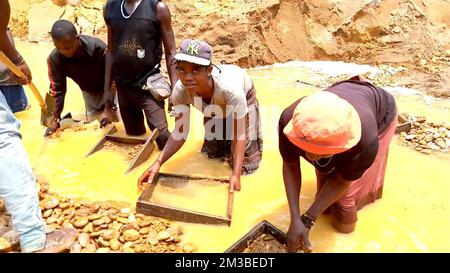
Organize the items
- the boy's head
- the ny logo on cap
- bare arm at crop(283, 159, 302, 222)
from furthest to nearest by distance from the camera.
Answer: the boy's head < the ny logo on cap < bare arm at crop(283, 159, 302, 222)

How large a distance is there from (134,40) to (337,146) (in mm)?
2116

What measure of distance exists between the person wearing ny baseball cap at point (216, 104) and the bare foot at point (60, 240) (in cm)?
65

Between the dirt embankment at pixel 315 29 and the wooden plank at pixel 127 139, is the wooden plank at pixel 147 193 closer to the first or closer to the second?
the wooden plank at pixel 127 139

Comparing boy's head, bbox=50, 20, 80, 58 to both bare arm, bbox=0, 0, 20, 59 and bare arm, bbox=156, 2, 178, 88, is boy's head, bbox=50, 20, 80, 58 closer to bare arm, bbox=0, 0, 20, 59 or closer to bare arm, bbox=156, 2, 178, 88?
bare arm, bbox=0, 0, 20, 59

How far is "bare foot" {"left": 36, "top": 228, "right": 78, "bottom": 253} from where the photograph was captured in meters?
2.21

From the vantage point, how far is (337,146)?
1.84 meters

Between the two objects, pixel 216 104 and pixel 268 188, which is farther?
pixel 268 188

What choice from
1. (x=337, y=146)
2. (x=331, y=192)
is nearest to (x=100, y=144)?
(x=331, y=192)

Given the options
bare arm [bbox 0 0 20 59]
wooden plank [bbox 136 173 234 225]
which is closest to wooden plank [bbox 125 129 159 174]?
wooden plank [bbox 136 173 234 225]

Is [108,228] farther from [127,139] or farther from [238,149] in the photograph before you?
[127,139]

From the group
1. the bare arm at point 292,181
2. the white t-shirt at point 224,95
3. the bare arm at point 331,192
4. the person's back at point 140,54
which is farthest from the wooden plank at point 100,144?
the bare arm at point 331,192

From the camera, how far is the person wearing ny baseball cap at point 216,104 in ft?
8.46

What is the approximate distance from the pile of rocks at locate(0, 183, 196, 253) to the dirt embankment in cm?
366

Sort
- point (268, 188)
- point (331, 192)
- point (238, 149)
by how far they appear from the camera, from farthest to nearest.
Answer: point (268, 188) < point (238, 149) < point (331, 192)
